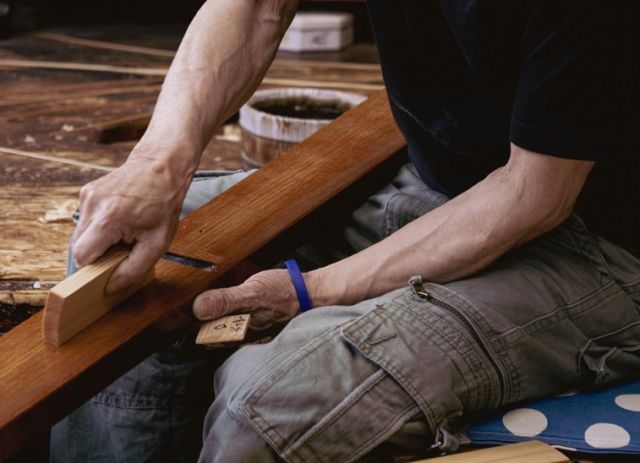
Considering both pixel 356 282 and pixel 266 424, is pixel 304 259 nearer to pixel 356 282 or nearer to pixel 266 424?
pixel 356 282

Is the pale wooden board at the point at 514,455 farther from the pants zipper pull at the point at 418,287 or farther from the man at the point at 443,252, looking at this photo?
the pants zipper pull at the point at 418,287

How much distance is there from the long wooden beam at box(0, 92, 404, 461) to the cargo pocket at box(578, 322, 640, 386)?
0.57 metres

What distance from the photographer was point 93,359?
123cm

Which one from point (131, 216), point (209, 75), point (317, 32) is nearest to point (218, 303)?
point (131, 216)

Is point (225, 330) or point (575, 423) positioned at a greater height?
point (225, 330)

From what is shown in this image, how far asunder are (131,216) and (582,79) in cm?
67

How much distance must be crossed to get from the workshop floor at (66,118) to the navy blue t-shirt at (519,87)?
46 centimetres

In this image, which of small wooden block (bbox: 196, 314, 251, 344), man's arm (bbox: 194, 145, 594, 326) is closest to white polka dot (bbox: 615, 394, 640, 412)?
man's arm (bbox: 194, 145, 594, 326)

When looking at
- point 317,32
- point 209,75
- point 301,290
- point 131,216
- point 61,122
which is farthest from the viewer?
point 317,32

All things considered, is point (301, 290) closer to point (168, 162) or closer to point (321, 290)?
point (321, 290)

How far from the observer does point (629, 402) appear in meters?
1.34

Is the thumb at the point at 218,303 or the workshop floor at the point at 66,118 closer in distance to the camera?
the thumb at the point at 218,303

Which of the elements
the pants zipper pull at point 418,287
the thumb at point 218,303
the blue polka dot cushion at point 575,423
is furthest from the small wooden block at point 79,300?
the blue polka dot cushion at point 575,423

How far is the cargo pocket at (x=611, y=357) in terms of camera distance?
53.2 inches
